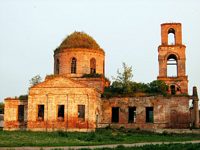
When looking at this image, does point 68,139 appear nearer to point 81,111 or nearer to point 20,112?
point 81,111

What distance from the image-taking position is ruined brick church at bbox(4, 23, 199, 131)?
33500 mm

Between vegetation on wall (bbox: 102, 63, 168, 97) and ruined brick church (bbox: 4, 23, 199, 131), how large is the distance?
0.66m

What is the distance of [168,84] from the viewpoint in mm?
37000

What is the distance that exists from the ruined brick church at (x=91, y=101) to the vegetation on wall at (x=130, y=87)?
0.66m

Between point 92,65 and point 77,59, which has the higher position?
point 77,59

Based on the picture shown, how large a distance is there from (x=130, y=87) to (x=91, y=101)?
477 cm

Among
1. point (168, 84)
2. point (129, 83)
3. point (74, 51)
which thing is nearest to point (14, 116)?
point (74, 51)

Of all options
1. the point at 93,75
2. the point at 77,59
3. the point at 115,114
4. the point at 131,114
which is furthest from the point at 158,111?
the point at 77,59

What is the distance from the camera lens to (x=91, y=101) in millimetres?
33406

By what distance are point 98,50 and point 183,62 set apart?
8.14 meters

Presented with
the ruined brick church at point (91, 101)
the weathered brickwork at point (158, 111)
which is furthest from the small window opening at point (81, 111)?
the weathered brickwork at point (158, 111)

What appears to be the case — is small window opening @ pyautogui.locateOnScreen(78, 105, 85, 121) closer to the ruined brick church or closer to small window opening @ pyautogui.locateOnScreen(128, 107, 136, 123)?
the ruined brick church

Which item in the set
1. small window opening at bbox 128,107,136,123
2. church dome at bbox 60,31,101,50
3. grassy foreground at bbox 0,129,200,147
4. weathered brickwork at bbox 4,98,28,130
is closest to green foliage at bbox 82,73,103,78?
church dome at bbox 60,31,101,50

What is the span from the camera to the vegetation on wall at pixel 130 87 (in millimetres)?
35656
